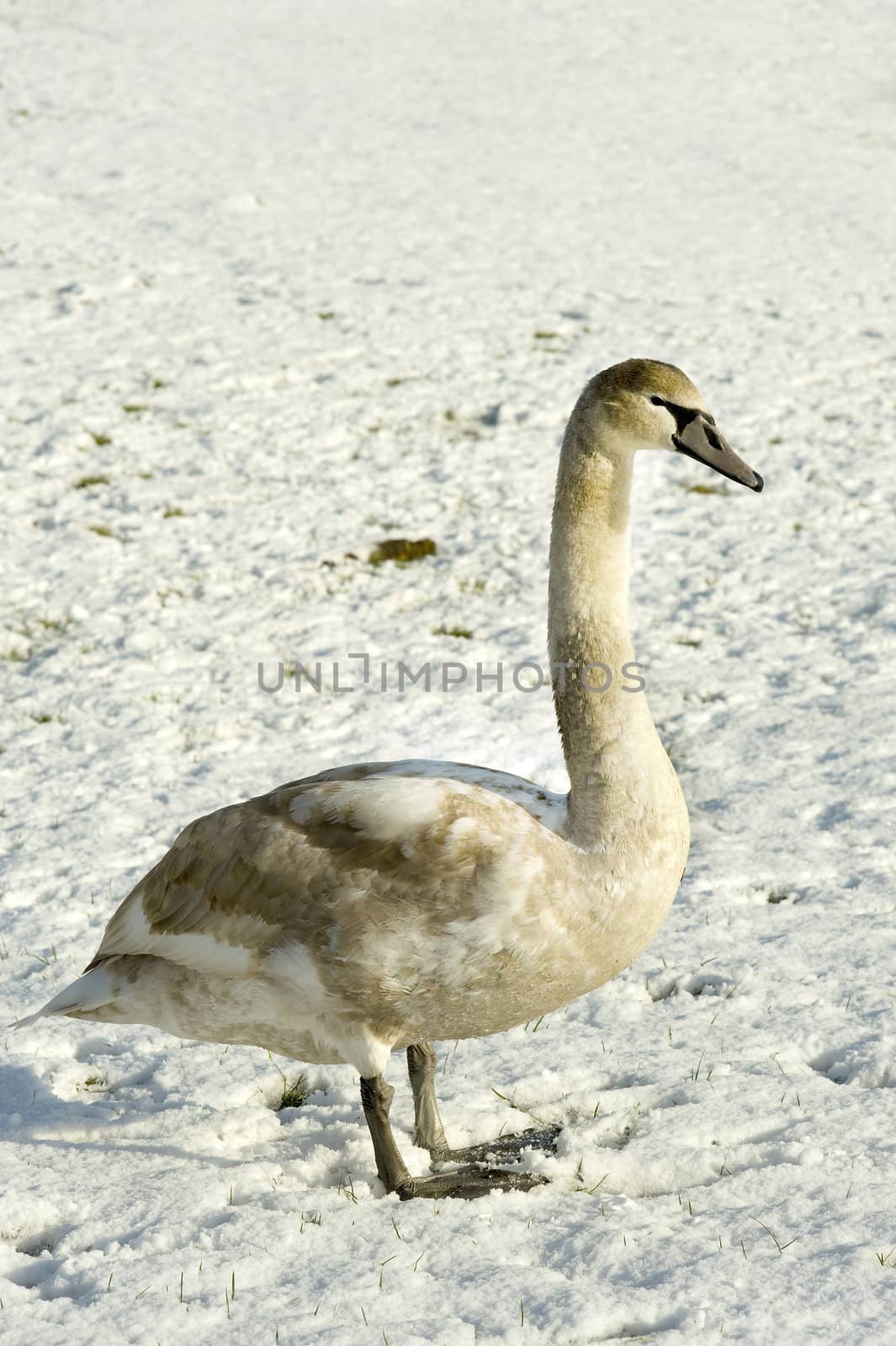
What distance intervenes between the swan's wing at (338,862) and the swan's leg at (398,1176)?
1.81 ft

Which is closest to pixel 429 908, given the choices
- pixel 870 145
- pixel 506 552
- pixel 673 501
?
pixel 506 552

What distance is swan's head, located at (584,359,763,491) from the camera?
4.38m

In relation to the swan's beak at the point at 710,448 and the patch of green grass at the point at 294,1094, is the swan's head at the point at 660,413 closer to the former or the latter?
the swan's beak at the point at 710,448

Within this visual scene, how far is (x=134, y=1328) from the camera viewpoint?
3625 mm

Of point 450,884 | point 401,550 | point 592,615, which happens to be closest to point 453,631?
point 401,550

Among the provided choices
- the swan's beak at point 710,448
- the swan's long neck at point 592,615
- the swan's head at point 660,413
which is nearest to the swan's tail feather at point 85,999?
the swan's long neck at point 592,615

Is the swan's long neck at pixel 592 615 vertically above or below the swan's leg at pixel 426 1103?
above

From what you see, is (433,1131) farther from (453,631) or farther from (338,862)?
(453,631)

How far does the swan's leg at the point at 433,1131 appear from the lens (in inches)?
183

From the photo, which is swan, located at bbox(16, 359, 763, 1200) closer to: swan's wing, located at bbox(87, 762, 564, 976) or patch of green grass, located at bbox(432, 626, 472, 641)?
swan's wing, located at bbox(87, 762, 564, 976)

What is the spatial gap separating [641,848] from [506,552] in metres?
5.91

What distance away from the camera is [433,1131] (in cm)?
471

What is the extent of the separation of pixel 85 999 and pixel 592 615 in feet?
7.03

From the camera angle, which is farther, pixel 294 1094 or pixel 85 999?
pixel 294 1094
